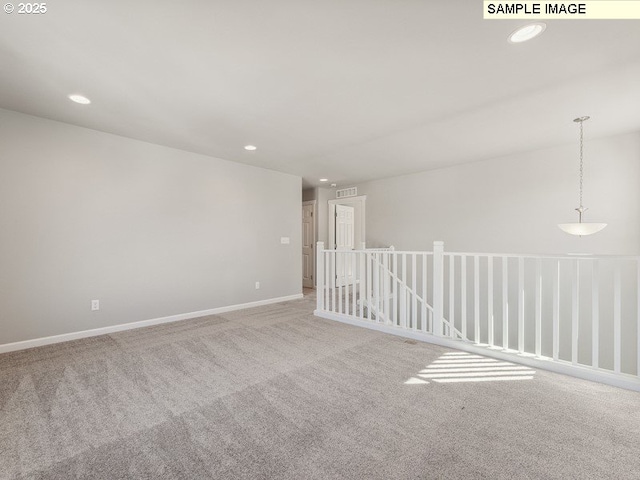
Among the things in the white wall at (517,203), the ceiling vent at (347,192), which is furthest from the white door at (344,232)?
the white wall at (517,203)

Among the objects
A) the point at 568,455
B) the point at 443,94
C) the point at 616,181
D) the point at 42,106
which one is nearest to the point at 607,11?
the point at 443,94

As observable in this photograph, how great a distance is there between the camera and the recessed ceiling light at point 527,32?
1.76 metres

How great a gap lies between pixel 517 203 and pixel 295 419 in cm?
458

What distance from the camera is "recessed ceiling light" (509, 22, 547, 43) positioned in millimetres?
1763

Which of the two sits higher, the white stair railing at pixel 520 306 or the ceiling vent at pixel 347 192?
the ceiling vent at pixel 347 192

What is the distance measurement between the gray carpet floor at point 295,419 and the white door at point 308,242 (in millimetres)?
4170

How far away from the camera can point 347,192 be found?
22.3ft

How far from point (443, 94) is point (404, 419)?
8.74 ft

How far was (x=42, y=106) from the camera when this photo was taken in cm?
284

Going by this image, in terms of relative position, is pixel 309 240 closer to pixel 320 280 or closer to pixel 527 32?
pixel 320 280

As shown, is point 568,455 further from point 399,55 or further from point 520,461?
point 399,55

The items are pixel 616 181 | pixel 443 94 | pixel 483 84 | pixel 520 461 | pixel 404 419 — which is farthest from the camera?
pixel 616 181

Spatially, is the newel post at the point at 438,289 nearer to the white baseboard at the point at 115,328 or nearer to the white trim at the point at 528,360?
the white trim at the point at 528,360

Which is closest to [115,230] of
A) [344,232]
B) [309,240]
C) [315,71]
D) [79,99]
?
[79,99]
